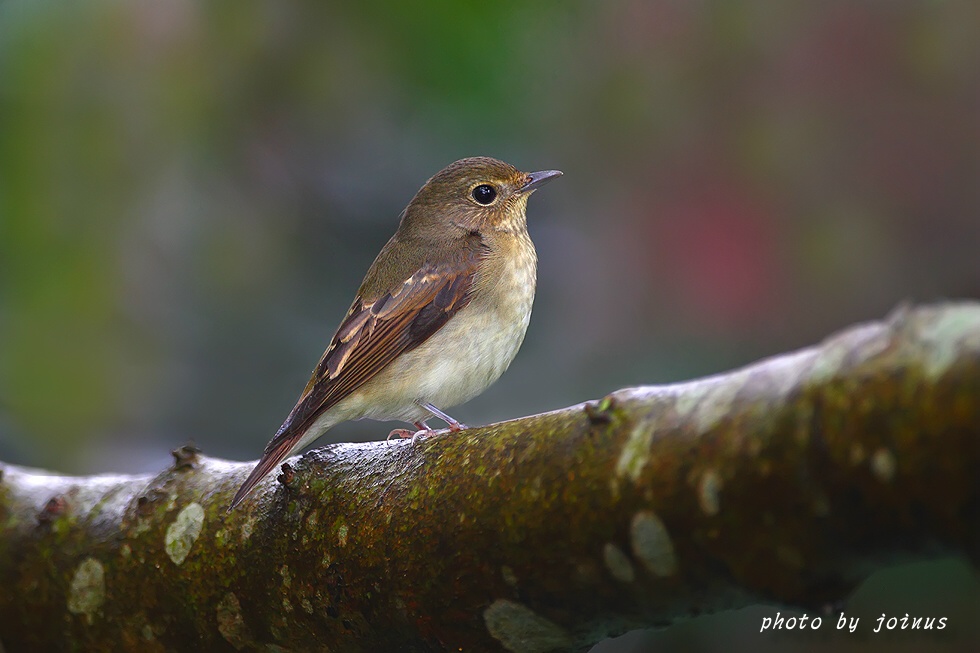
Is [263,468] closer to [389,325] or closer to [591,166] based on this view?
[389,325]

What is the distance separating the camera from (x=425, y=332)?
3.46 meters

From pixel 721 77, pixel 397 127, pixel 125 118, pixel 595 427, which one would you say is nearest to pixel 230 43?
pixel 125 118

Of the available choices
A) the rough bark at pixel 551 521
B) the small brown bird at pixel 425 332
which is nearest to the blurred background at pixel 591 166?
the small brown bird at pixel 425 332

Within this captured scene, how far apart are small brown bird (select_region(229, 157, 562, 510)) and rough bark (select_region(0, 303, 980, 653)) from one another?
0.63 metres

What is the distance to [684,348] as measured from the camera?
3904mm

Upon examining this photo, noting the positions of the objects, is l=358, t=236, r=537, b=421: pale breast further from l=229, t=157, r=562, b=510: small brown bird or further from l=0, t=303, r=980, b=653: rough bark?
l=0, t=303, r=980, b=653: rough bark

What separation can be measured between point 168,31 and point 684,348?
6.78 ft

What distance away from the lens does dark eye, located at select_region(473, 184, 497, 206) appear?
13.6 feet

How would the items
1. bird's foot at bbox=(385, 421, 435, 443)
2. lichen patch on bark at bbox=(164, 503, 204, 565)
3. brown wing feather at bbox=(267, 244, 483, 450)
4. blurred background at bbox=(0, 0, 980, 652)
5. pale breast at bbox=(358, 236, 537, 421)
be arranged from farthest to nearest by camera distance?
1. pale breast at bbox=(358, 236, 537, 421)
2. brown wing feather at bbox=(267, 244, 483, 450)
3. blurred background at bbox=(0, 0, 980, 652)
4. lichen patch on bark at bbox=(164, 503, 204, 565)
5. bird's foot at bbox=(385, 421, 435, 443)

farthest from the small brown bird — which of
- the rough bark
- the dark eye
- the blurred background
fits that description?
the rough bark

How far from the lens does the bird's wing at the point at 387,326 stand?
3209 millimetres

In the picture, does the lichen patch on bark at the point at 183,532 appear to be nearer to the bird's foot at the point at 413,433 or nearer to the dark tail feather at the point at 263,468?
the dark tail feather at the point at 263,468

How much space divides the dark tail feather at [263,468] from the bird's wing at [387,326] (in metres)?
0.31

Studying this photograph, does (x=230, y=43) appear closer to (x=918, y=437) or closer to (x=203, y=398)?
(x=203, y=398)
